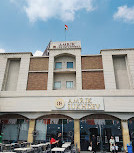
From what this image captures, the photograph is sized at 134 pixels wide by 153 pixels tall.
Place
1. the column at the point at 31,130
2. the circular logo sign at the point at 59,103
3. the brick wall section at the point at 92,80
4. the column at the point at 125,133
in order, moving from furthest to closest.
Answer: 1. the brick wall section at the point at 92,80
2. the circular logo sign at the point at 59,103
3. the column at the point at 31,130
4. the column at the point at 125,133

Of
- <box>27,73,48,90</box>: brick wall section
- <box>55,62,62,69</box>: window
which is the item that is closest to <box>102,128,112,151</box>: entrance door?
<box>27,73,48,90</box>: brick wall section

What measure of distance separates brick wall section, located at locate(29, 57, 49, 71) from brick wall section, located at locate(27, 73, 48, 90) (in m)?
0.96

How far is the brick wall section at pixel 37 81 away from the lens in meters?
18.8

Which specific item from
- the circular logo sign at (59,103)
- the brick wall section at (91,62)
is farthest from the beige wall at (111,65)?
the circular logo sign at (59,103)

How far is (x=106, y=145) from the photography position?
15.7 metres

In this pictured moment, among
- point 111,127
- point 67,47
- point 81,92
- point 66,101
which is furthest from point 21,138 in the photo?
point 67,47

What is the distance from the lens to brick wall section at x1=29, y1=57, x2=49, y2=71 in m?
20.1

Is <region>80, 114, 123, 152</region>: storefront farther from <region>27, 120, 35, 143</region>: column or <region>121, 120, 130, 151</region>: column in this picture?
<region>27, 120, 35, 143</region>: column

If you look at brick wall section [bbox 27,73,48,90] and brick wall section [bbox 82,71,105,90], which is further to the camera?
brick wall section [bbox 27,73,48,90]

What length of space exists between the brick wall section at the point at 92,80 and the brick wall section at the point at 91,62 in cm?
96

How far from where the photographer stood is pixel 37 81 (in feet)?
63.4

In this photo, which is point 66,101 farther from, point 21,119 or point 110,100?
point 21,119

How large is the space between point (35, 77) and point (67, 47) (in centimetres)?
703

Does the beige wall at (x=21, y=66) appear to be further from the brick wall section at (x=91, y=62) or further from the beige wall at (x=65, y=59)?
the brick wall section at (x=91, y=62)
